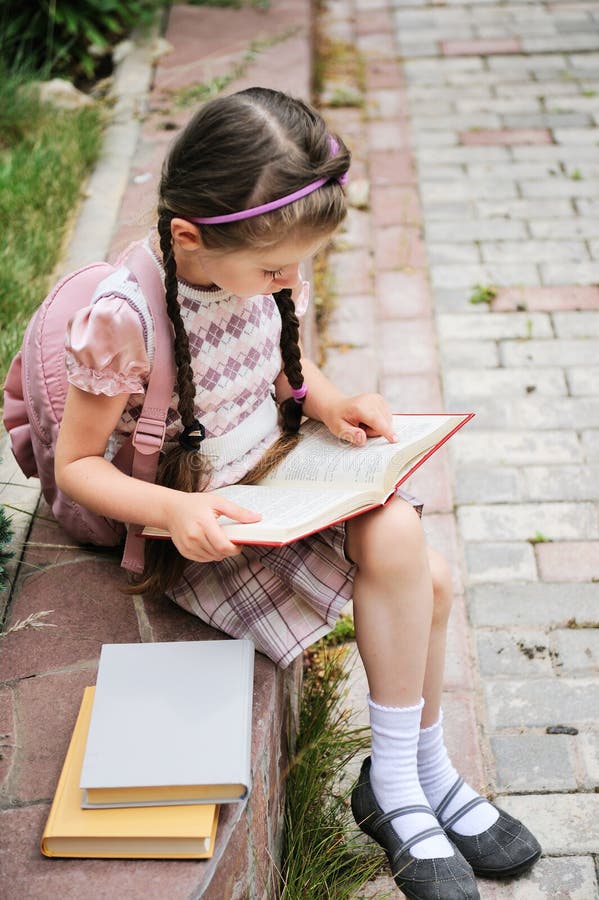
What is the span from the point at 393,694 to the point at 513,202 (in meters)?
2.81

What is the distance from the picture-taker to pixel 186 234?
1720 mm

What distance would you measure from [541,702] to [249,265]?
50.3 inches

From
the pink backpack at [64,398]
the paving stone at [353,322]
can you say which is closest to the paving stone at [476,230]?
the paving stone at [353,322]

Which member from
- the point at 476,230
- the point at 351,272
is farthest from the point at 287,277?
the point at 476,230

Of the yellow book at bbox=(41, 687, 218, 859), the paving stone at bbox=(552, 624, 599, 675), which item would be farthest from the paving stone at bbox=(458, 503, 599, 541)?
the yellow book at bbox=(41, 687, 218, 859)

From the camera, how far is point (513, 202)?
420 cm

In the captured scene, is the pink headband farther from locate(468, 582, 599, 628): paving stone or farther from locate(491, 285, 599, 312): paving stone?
locate(491, 285, 599, 312): paving stone

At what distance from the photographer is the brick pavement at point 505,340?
7.63 ft

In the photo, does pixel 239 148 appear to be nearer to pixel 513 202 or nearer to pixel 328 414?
pixel 328 414

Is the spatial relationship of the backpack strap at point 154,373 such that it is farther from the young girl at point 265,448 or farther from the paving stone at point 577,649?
the paving stone at point 577,649

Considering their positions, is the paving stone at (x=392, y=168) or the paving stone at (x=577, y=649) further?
the paving stone at (x=392, y=168)

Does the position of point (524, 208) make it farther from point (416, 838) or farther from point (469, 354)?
point (416, 838)

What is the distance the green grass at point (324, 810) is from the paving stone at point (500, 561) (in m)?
0.56

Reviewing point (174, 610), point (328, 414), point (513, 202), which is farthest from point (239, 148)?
point (513, 202)
